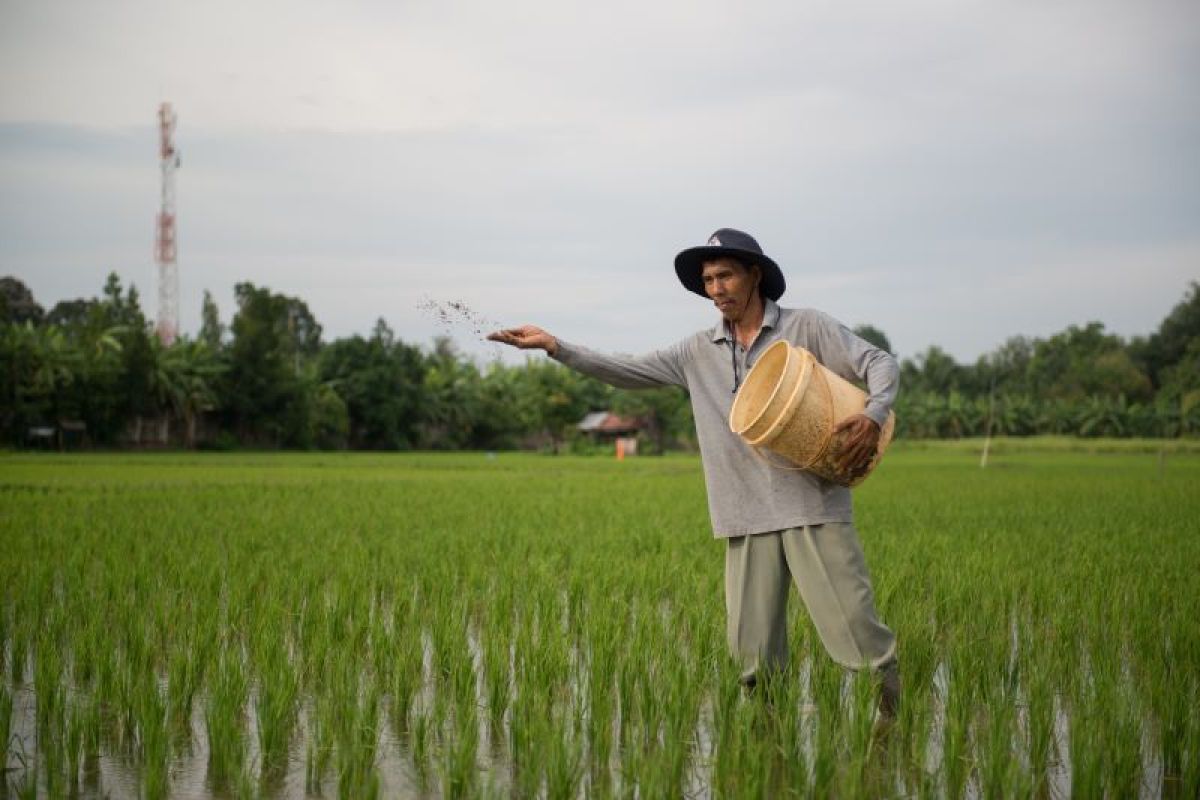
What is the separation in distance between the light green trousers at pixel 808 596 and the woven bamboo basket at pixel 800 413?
7.0 inches

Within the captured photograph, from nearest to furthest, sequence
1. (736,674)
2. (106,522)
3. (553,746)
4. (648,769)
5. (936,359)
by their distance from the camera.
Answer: (648,769), (553,746), (736,674), (106,522), (936,359)

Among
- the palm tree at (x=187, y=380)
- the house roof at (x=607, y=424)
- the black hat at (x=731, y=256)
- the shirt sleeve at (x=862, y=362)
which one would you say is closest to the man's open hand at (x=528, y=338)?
the black hat at (x=731, y=256)

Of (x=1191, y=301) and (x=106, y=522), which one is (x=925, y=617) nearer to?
(x=106, y=522)

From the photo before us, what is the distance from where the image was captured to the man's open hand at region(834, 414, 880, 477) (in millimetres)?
2791

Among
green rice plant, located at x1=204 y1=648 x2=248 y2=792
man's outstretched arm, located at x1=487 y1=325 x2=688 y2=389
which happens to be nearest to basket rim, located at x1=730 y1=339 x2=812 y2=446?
man's outstretched arm, located at x1=487 y1=325 x2=688 y2=389

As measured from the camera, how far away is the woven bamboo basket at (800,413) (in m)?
2.78

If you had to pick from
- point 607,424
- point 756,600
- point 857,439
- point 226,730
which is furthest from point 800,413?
point 607,424

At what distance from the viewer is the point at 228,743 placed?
2592mm

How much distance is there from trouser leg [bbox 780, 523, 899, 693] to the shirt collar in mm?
548

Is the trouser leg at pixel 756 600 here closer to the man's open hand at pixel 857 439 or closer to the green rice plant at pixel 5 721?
the man's open hand at pixel 857 439

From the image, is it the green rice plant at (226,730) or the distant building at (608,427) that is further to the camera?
the distant building at (608,427)

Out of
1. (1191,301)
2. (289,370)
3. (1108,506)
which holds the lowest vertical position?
(1108,506)

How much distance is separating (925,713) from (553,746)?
1.01m

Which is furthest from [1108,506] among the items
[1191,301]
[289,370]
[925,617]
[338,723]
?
[1191,301]
